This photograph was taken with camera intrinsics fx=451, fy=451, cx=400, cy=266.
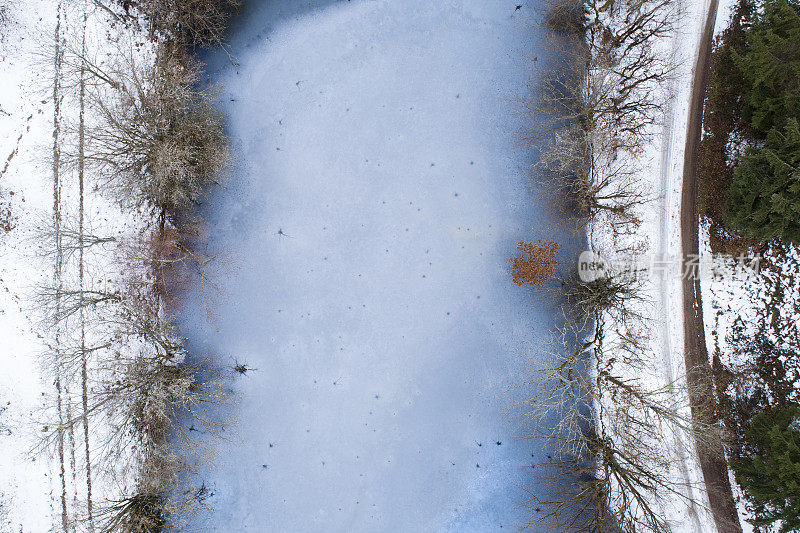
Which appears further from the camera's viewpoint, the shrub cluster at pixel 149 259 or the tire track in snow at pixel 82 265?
the tire track in snow at pixel 82 265

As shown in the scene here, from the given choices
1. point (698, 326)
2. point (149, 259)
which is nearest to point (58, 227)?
point (149, 259)

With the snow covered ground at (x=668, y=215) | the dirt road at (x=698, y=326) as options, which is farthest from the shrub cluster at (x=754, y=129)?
the snow covered ground at (x=668, y=215)

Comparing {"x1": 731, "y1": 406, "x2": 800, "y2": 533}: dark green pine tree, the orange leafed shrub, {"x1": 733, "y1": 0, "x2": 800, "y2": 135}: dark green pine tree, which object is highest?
{"x1": 733, "y1": 0, "x2": 800, "y2": 135}: dark green pine tree

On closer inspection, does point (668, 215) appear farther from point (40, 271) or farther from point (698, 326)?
point (40, 271)

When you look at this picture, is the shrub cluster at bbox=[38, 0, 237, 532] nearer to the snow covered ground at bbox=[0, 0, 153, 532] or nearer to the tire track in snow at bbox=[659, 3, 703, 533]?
the snow covered ground at bbox=[0, 0, 153, 532]

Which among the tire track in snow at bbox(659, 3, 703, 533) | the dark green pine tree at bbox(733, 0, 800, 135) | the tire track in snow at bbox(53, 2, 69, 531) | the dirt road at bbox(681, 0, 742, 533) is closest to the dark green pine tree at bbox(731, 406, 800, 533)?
the dirt road at bbox(681, 0, 742, 533)

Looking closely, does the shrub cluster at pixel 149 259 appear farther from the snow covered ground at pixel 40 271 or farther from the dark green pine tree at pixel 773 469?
the dark green pine tree at pixel 773 469
